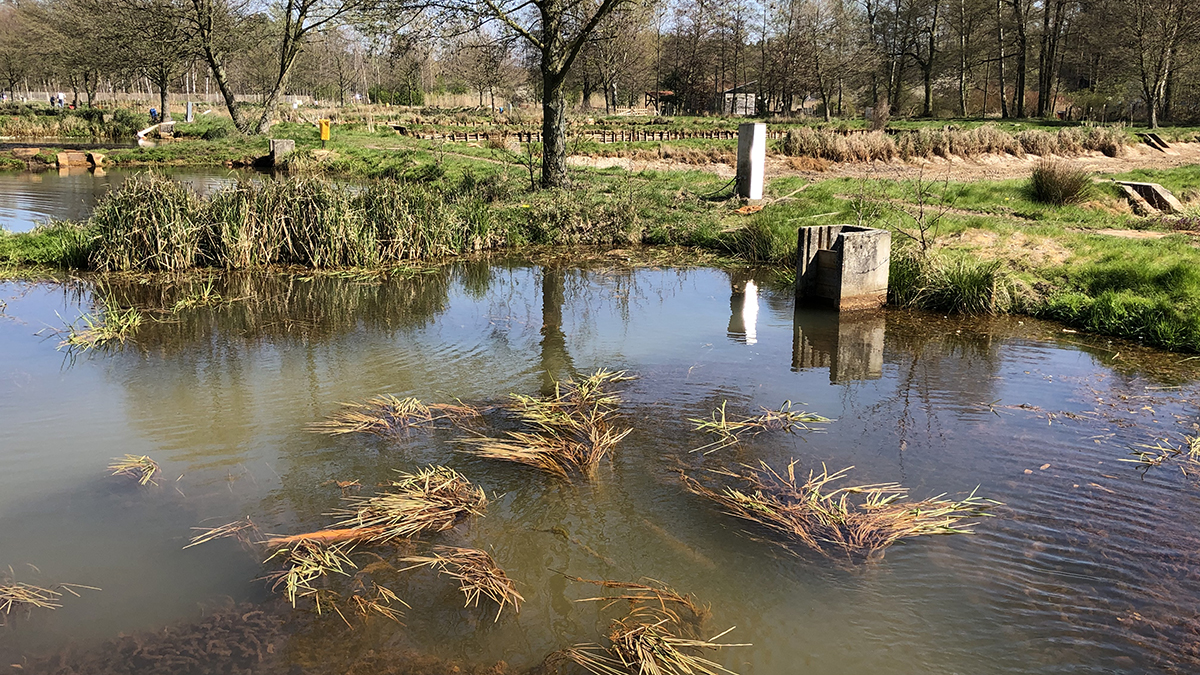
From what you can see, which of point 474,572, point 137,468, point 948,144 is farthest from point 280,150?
point 474,572

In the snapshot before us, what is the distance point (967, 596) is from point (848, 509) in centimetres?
81

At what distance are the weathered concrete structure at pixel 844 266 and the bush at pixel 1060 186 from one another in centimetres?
566

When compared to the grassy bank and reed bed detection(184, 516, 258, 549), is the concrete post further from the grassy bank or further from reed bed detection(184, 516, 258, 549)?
reed bed detection(184, 516, 258, 549)

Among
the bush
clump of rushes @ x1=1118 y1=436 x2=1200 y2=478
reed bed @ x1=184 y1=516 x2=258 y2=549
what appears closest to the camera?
reed bed @ x1=184 y1=516 x2=258 y2=549

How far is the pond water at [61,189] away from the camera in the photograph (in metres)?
13.4

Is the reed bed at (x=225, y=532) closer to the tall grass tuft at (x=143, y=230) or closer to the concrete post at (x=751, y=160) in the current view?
the tall grass tuft at (x=143, y=230)

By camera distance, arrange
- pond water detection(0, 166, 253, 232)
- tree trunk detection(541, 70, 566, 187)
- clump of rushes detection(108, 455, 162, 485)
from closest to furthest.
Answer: clump of rushes detection(108, 455, 162, 485)
pond water detection(0, 166, 253, 232)
tree trunk detection(541, 70, 566, 187)

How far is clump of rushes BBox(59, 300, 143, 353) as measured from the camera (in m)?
7.00

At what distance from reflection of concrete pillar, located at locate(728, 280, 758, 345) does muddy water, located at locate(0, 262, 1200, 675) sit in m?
0.08

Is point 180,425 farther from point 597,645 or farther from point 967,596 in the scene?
point 967,596

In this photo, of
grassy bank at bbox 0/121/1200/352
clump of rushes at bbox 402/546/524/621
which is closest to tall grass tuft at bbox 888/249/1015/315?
grassy bank at bbox 0/121/1200/352

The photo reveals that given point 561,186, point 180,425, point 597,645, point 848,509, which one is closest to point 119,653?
point 597,645

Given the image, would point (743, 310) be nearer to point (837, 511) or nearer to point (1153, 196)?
point (837, 511)

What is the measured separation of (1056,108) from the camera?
4631cm
